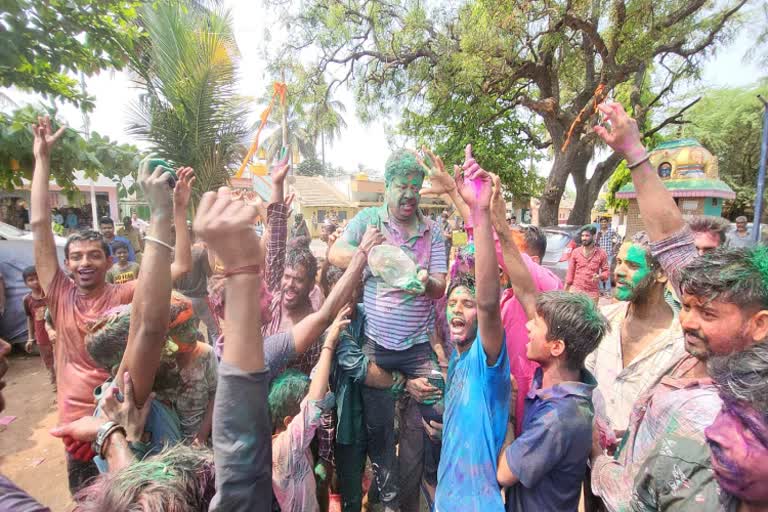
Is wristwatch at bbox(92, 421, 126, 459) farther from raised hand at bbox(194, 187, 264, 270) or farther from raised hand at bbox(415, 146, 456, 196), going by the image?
raised hand at bbox(415, 146, 456, 196)

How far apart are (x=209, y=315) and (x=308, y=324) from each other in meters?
3.57

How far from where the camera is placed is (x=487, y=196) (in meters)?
1.44

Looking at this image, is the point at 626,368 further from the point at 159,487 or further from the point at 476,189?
the point at 159,487

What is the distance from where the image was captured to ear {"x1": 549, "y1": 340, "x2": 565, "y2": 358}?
1.56 metres

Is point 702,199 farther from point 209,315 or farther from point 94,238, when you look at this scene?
point 94,238

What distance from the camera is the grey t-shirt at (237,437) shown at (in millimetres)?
809

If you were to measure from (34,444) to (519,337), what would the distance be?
4.45 m

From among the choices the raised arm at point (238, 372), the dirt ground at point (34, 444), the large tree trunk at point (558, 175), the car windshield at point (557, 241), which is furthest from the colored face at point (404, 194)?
the large tree trunk at point (558, 175)

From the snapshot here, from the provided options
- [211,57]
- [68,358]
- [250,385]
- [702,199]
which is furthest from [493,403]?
[702,199]

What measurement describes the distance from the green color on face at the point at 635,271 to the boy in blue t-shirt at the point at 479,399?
1023 mm

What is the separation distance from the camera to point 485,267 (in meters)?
1.40

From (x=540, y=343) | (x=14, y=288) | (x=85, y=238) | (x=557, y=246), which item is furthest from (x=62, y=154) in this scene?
(x=557, y=246)

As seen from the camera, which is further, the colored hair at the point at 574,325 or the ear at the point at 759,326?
the colored hair at the point at 574,325

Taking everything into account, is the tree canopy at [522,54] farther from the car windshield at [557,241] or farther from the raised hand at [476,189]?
the raised hand at [476,189]
